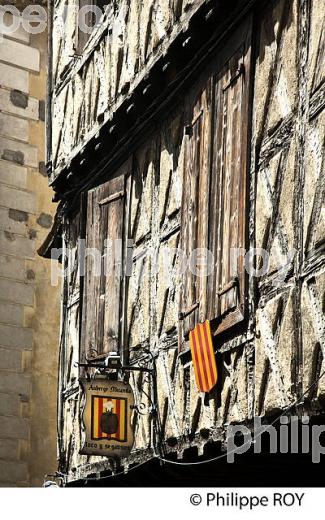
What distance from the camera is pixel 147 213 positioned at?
10781mm

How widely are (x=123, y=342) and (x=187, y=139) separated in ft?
6.29

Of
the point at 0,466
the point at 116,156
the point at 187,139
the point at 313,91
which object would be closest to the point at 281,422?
the point at 313,91

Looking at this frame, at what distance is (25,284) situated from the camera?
648 inches

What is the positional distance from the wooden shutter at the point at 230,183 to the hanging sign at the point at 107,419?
1.53 m

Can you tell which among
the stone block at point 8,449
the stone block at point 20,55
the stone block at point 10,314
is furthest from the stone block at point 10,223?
the stone block at point 8,449

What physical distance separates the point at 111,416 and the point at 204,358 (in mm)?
1558

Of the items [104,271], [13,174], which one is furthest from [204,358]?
[13,174]

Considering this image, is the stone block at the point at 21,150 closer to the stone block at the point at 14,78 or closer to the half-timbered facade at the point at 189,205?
the stone block at the point at 14,78

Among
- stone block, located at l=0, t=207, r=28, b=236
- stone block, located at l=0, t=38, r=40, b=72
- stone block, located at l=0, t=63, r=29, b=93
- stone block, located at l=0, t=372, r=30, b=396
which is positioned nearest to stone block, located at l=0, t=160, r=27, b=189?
stone block, located at l=0, t=207, r=28, b=236

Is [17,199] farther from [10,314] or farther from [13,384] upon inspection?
[13,384]

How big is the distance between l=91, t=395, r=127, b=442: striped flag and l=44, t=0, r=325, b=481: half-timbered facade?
0.41ft

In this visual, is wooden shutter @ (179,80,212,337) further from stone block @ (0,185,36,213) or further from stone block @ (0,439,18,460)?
stone block @ (0,185,36,213)

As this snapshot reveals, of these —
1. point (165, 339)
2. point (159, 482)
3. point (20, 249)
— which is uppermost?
point (20, 249)

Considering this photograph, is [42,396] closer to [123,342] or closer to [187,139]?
[123,342]
